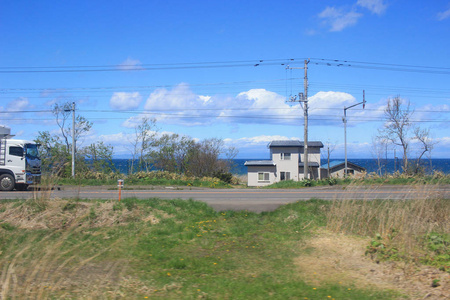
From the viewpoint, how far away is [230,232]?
10.0 metres

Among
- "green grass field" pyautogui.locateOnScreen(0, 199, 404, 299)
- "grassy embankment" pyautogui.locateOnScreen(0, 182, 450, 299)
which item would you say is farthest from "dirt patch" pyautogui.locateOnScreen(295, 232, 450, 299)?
"green grass field" pyautogui.locateOnScreen(0, 199, 404, 299)

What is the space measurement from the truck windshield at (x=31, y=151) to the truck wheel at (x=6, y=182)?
1.47 m

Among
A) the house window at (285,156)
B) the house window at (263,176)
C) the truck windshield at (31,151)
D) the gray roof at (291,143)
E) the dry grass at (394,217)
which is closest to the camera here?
the dry grass at (394,217)

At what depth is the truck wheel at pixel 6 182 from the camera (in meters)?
20.3

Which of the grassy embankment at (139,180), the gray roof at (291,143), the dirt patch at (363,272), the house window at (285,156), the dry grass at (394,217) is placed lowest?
the dirt patch at (363,272)

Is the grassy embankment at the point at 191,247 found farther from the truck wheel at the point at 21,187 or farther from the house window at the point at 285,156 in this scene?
the house window at the point at 285,156

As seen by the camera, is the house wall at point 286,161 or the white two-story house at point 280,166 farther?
the house wall at point 286,161

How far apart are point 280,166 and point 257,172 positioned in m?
3.80

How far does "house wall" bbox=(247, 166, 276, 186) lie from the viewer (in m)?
57.1

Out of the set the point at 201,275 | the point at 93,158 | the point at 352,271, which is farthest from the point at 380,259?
the point at 93,158

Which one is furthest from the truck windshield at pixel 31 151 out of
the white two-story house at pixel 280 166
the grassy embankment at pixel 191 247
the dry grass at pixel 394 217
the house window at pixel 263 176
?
the house window at pixel 263 176

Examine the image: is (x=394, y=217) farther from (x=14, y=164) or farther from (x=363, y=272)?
(x=14, y=164)

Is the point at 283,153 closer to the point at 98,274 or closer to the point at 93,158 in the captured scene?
the point at 93,158

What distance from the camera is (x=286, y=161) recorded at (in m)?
58.2
